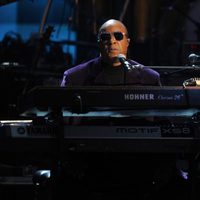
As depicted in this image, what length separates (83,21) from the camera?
618 centimetres

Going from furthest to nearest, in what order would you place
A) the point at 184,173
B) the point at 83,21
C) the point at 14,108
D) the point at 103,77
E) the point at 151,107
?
1. the point at 83,21
2. the point at 14,108
3. the point at 103,77
4. the point at 184,173
5. the point at 151,107

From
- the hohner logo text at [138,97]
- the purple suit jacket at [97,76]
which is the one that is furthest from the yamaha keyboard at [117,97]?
the purple suit jacket at [97,76]

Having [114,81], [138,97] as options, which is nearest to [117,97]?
[138,97]

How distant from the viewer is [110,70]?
2939mm

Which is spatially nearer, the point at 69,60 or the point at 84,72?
Result: the point at 84,72

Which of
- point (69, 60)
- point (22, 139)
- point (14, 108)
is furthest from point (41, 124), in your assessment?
point (69, 60)

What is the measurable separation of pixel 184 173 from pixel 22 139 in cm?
71

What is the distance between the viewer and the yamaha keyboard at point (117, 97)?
7.08ft

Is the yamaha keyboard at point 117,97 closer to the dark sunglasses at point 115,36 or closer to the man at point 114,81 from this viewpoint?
the man at point 114,81

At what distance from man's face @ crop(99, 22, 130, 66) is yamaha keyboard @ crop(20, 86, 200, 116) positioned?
0.71 m

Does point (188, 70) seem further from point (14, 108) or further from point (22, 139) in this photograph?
point (14, 108)

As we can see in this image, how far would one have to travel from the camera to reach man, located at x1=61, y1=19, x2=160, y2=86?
9.14 ft

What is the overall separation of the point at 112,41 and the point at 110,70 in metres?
0.18

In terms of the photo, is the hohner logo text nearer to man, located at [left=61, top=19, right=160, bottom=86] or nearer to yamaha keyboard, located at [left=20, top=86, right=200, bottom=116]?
yamaha keyboard, located at [left=20, top=86, right=200, bottom=116]
